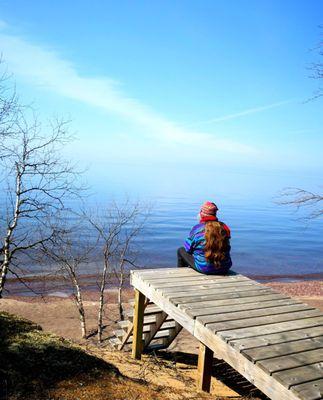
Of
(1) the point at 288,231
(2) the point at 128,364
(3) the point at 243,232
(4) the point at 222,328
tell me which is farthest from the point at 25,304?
(1) the point at 288,231

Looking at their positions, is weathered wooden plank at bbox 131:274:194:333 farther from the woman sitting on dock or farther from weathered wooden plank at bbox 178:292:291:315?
the woman sitting on dock

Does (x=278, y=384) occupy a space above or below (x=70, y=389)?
above

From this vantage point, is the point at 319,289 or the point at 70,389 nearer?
the point at 70,389

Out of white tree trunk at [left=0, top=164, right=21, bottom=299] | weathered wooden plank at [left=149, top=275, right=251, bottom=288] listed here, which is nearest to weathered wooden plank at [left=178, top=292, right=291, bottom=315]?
weathered wooden plank at [left=149, top=275, right=251, bottom=288]

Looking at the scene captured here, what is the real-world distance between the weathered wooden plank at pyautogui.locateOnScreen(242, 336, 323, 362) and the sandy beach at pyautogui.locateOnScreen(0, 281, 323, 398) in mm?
1667

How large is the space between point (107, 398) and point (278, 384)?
1495 millimetres

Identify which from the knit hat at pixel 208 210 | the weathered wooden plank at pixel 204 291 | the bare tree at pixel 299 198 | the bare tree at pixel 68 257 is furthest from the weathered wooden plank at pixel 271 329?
the bare tree at pixel 68 257

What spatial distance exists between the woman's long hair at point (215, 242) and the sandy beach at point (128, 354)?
2.03 m

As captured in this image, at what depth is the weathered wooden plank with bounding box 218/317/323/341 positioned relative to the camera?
12.1ft

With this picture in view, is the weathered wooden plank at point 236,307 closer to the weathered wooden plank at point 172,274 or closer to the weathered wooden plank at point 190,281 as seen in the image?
the weathered wooden plank at point 190,281

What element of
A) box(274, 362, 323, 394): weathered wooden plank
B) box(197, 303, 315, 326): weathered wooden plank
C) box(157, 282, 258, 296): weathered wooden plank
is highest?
box(157, 282, 258, 296): weathered wooden plank

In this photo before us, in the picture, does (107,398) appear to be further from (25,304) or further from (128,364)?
(25,304)

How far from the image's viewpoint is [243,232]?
47906 millimetres

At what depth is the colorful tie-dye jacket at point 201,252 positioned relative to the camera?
19.1 ft
